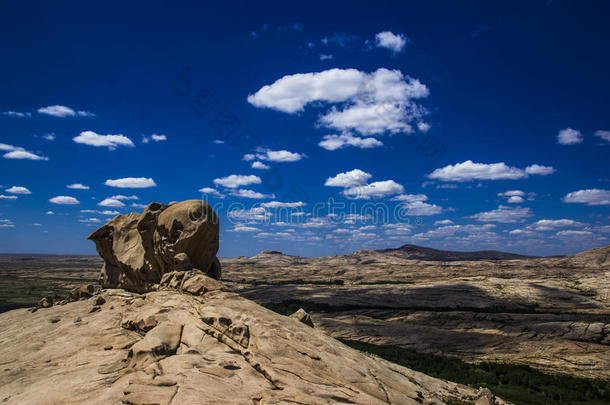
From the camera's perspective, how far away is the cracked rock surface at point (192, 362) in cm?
1095

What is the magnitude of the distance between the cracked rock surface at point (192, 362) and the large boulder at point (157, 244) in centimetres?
698

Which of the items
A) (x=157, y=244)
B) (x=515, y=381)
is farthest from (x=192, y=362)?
(x=515, y=381)

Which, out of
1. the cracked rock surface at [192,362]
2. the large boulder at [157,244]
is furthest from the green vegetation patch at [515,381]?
the large boulder at [157,244]

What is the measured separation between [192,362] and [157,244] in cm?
2115

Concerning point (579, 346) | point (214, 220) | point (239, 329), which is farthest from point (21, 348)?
point (579, 346)

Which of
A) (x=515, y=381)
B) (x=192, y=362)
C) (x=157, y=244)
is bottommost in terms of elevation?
(x=515, y=381)

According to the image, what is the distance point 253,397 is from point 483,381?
3340 cm

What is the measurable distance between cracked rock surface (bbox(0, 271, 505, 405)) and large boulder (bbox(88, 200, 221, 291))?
698 cm

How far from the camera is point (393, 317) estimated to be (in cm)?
6831

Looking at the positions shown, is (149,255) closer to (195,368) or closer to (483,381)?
(195,368)

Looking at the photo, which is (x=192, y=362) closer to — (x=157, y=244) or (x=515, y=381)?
(x=157, y=244)

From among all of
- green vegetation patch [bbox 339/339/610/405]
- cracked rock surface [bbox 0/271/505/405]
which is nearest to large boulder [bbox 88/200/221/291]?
cracked rock surface [bbox 0/271/505/405]

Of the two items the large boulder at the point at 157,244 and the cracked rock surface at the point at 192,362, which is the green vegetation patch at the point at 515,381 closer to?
the cracked rock surface at the point at 192,362

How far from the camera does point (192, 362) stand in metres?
12.2
